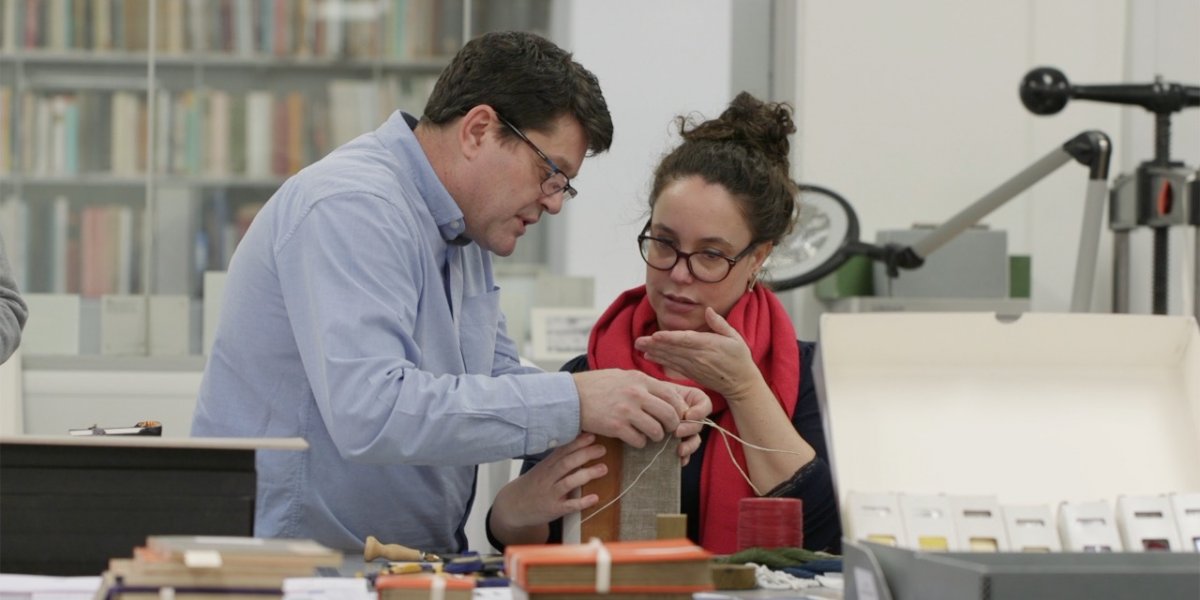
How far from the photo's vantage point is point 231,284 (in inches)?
68.9

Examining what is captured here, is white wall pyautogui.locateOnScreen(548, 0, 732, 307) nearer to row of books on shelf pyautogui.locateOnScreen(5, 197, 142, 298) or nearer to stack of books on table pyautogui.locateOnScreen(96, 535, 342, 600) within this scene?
row of books on shelf pyautogui.locateOnScreen(5, 197, 142, 298)

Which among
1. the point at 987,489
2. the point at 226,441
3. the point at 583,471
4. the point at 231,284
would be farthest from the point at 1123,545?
the point at 231,284

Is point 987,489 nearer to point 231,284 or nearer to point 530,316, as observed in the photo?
point 231,284

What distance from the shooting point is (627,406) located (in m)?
1.60

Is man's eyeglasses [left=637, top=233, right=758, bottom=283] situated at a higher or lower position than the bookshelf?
lower

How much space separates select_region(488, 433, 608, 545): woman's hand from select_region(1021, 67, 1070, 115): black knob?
1.87 m

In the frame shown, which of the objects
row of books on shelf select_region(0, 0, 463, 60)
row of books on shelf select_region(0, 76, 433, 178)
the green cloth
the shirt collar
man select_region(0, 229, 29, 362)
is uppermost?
row of books on shelf select_region(0, 0, 463, 60)

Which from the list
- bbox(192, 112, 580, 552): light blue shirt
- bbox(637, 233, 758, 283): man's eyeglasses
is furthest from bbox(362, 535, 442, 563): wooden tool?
bbox(637, 233, 758, 283): man's eyeglasses

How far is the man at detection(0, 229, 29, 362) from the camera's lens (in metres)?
2.17

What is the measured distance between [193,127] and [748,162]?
2.17m

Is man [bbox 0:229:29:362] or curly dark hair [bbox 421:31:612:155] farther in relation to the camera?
man [bbox 0:229:29:362]

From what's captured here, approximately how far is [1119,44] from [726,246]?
237cm

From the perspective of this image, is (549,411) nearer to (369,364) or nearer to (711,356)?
(369,364)

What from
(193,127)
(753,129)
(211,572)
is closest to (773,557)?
(211,572)
